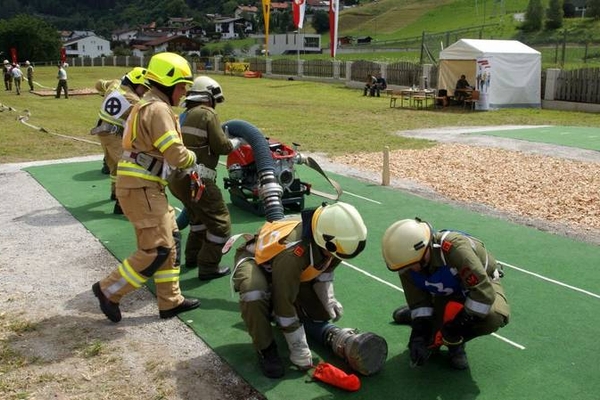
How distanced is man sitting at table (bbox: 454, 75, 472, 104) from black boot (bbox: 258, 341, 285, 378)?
21.3 meters

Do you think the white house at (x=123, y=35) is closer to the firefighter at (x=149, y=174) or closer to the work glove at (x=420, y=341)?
the firefighter at (x=149, y=174)

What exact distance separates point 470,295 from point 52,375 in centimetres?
291

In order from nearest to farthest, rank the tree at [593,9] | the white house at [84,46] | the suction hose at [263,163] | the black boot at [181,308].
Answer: the black boot at [181,308] → the suction hose at [263,163] → the tree at [593,9] → the white house at [84,46]

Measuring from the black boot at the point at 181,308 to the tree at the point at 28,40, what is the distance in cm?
8859

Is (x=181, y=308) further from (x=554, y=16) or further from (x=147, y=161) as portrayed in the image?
(x=554, y=16)

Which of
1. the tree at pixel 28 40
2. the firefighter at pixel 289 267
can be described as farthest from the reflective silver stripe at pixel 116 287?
the tree at pixel 28 40

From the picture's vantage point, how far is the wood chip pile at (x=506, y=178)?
8852mm

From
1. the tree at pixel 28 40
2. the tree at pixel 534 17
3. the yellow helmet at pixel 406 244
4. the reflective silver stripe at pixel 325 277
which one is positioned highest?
the tree at pixel 534 17

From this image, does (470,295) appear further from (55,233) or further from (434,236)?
(55,233)

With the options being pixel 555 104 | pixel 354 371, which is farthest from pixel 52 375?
pixel 555 104

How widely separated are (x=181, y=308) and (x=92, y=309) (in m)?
0.85

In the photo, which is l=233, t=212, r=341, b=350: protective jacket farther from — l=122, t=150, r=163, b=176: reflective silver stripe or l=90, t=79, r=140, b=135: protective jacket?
l=90, t=79, r=140, b=135: protective jacket

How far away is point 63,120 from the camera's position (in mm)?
20703

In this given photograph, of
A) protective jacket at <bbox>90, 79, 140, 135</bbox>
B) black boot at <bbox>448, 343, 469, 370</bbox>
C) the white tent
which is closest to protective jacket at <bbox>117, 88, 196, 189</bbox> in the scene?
black boot at <bbox>448, 343, 469, 370</bbox>
